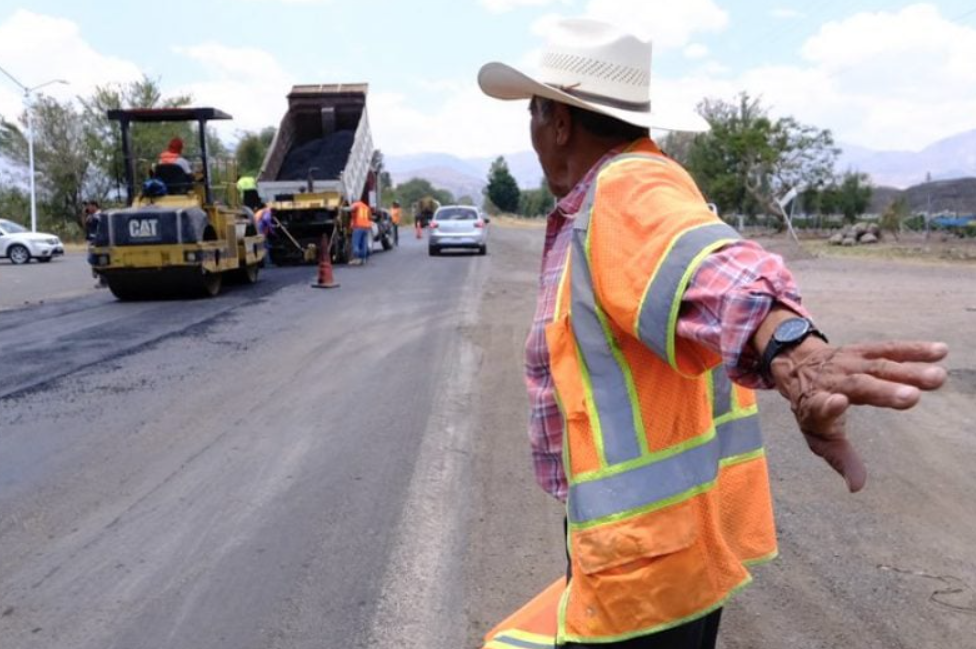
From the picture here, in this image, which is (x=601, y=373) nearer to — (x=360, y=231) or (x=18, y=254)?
(x=360, y=231)

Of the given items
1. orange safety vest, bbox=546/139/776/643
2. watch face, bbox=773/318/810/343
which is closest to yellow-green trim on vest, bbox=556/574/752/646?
orange safety vest, bbox=546/139/776/643

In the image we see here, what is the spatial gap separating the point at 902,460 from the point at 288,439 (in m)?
4.02

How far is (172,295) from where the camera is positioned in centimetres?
1653

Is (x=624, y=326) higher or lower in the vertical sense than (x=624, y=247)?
lower

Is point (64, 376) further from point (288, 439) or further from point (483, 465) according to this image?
point (483, 465)

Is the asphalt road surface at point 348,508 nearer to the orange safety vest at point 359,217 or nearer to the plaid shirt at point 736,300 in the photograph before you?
the plaid shirt at point 736,300

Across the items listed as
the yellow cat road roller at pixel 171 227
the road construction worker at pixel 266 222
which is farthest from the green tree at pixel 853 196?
the yellow cat road roller at pixel 171 227

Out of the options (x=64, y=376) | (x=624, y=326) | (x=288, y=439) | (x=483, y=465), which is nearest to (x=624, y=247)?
(x=624, y=326)

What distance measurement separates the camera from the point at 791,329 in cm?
150

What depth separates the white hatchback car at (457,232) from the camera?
27.7m

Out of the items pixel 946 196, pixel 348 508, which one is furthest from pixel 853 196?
pixel 348 508

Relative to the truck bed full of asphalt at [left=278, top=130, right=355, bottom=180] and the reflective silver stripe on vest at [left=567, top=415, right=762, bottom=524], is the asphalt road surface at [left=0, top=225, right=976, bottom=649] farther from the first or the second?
the truck bed full of asphalt at [left=278, top=130, right=355, bottom=180]

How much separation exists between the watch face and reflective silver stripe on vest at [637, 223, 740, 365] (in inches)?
7.1

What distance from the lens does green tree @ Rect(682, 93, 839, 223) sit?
4316cm
